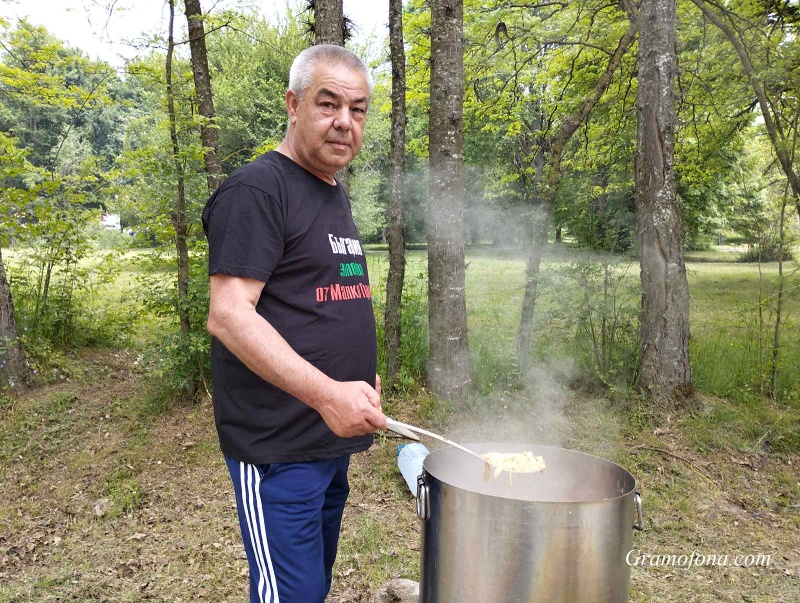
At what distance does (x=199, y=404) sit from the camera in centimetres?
524

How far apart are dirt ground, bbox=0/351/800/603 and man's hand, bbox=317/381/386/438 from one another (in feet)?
6.17

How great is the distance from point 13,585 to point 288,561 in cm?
230

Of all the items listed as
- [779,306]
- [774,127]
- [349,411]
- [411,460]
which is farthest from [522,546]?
[774,127]

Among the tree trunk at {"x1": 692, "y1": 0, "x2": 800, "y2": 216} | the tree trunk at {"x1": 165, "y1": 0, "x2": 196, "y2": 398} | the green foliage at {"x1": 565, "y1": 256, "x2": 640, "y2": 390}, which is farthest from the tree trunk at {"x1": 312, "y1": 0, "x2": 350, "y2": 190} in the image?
the tree trunk at {"x1": 692, "y1": 0, "x2": 800, "y2": 216}

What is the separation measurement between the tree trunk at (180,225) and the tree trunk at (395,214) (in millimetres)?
1831

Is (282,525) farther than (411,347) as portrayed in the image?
No

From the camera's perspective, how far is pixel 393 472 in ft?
13.5

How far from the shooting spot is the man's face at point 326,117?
170 cm

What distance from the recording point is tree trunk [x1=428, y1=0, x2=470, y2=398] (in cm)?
454

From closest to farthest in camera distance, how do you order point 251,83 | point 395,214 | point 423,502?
point 423,502 < point 395,214 < point 251,83

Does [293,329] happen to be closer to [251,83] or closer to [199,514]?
[199,514]

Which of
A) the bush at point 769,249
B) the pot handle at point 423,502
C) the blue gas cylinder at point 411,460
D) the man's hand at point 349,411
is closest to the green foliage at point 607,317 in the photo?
the bush at point 769,249

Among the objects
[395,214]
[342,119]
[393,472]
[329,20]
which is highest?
[329,20]

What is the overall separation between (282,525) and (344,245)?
0.86 meters
